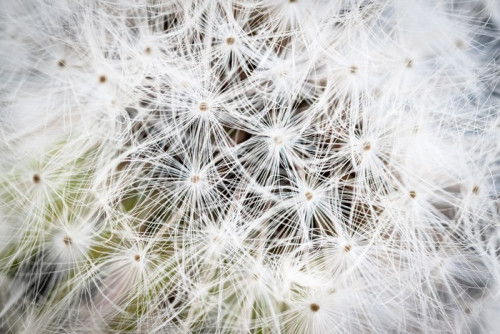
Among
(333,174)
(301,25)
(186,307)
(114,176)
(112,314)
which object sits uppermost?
(301,25)

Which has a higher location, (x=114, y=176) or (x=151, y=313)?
(x=114, y=176)

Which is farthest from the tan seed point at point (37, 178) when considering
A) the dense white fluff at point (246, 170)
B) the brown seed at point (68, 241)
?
the brown seed at point (68, 241)

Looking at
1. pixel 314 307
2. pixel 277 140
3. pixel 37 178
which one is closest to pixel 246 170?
pixel 277 140

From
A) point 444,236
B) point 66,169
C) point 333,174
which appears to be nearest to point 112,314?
point 66,169

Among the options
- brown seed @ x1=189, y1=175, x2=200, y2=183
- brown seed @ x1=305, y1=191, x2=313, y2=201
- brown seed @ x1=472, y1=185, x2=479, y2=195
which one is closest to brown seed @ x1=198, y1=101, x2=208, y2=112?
brown seed @ x1=189, y1=175, x2=200, y2=183

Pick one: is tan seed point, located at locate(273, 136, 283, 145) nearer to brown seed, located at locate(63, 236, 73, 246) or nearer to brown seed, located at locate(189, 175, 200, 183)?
brown seed, located at locate(189, 175, 200, 183)

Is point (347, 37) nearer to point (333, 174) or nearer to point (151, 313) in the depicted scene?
point (333, 174)

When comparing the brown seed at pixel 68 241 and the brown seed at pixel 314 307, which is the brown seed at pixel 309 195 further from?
the brown seed at pixel 68 241

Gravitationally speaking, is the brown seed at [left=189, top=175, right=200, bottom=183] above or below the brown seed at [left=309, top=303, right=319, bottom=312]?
above
